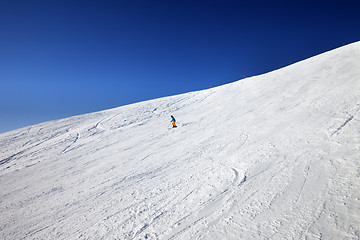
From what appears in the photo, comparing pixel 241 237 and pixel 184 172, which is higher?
pixel 184 172

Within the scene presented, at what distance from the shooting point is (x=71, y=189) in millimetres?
6434

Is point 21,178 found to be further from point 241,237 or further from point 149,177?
point 241,237

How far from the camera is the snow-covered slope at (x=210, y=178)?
373cm

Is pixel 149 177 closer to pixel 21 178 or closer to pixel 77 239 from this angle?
pixel 77 239

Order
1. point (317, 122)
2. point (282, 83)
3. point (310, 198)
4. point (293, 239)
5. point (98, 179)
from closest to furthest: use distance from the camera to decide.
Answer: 1. point (293, 239)
2. point (310, 198)
3. point (98, 179)
4. point (317, 122)
5. point (282, 83)

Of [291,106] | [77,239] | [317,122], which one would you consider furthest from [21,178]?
[291,106]

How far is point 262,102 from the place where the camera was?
41.7 feet

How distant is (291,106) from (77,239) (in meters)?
11.7

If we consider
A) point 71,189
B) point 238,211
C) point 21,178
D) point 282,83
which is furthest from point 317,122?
point 21,178

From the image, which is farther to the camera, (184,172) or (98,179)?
(98,179)

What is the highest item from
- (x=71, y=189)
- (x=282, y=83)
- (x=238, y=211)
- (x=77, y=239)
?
(x=282, y=83)

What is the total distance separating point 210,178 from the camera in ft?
18.1

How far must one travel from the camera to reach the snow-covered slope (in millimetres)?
3729

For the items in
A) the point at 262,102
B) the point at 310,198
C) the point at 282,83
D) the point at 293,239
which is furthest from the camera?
the point at 282,83
